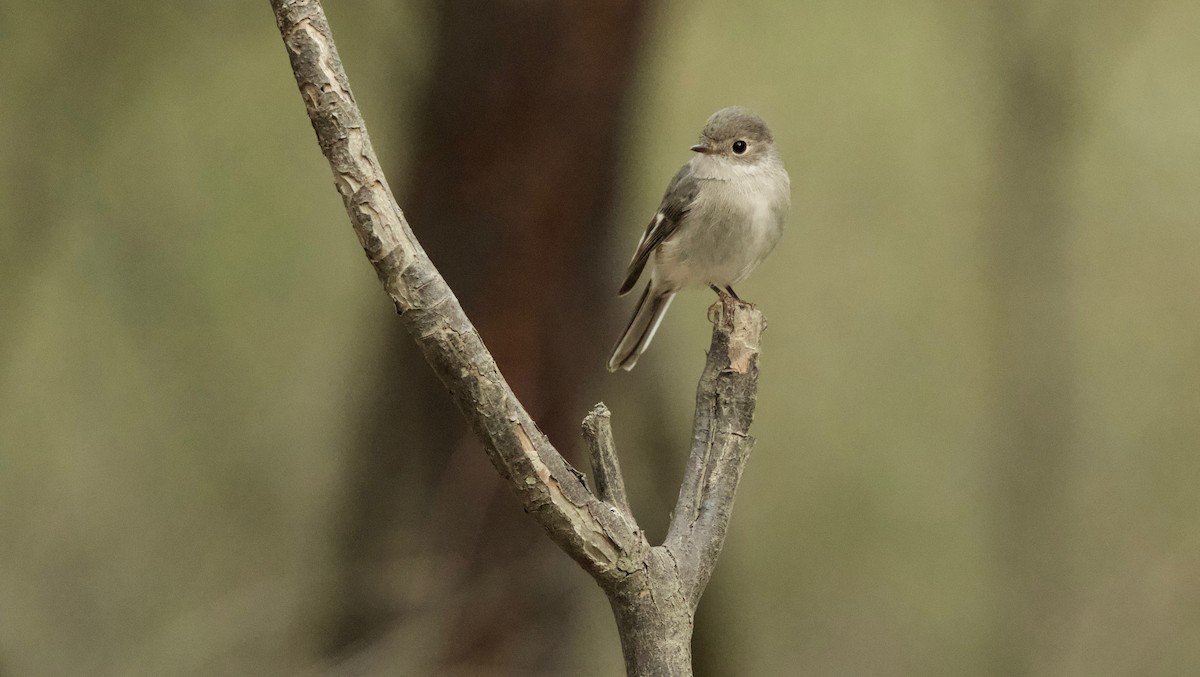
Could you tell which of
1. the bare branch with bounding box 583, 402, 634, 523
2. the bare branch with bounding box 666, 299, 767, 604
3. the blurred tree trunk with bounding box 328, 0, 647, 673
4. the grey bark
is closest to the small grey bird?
the blurred tree trunk with bounding box 328, 0, 647, 673

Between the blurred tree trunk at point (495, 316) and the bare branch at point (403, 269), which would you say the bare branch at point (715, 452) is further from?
the blurred tree trunk at point (495, 316)

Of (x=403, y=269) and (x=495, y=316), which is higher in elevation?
(x=403, y=269)

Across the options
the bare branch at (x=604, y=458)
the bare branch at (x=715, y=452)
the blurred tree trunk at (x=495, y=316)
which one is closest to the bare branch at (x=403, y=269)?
the bare branch at (x=604, y=458)

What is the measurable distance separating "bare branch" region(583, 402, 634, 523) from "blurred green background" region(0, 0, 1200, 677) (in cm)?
327

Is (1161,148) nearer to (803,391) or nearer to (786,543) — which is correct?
(803,391)

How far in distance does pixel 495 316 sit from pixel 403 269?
2.70 m

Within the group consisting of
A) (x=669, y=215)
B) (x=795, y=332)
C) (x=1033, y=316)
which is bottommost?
(x=795, y=332)

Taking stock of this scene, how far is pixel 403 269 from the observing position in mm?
1515

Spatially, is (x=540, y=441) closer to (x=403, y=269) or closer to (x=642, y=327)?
(x=403, y=269)

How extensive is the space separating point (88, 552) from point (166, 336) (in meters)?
1.38

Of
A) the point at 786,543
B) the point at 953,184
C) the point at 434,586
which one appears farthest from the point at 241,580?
the point at 953,184

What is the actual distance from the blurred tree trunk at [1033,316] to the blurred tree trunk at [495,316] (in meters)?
2.70

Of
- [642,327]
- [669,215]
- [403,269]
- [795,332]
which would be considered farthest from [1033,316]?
[403,269]

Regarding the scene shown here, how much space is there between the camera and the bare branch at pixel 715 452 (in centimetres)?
191
